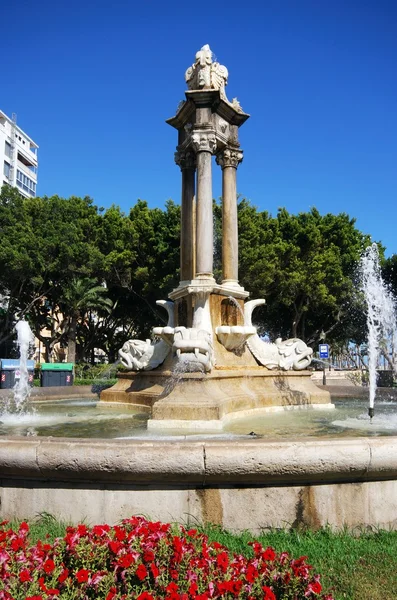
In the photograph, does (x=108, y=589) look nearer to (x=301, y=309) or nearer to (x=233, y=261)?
(x=233, y=261)

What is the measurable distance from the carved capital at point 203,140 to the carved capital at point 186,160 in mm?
1195

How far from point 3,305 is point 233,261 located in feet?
79.3

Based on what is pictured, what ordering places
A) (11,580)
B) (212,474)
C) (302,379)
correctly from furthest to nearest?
(302,379) → (212,474) → (11,580)

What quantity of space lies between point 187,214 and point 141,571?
9.68 meters

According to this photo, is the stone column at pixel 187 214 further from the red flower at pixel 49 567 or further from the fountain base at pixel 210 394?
the red flower at pixel 49 567

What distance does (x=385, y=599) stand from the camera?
3012 mm

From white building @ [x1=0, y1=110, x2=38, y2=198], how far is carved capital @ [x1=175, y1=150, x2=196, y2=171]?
1701 inches

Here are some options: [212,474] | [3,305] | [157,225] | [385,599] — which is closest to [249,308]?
[212,474]

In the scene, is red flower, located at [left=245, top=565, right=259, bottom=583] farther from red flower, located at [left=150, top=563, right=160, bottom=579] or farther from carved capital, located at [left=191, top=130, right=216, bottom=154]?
carved capital, located at [left=191, top=130, right=216, bottom=154]

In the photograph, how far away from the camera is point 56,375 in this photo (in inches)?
856

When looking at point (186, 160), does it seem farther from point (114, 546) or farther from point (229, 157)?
point (114, 546)

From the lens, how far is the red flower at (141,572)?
2.73 metres

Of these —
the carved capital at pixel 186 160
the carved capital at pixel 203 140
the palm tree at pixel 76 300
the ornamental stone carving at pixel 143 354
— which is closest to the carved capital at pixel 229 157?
the carved capital at pixel 186 160

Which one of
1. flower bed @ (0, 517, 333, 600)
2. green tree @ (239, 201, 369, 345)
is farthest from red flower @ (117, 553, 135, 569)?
green tree @ (239, 201, 369, 345)
